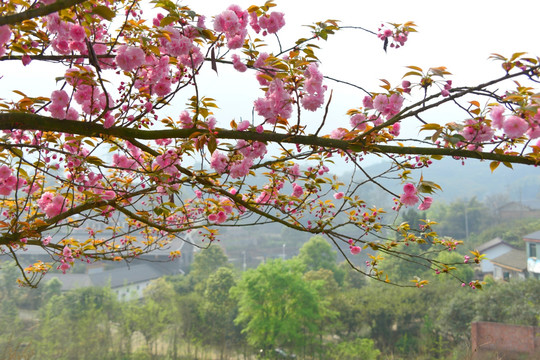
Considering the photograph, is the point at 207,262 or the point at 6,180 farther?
the point at 207,262

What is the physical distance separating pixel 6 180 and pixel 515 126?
223 cm

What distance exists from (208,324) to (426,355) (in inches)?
344

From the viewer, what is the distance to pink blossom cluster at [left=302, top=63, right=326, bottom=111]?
1565 millimetres

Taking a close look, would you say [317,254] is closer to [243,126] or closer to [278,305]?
[278,305]

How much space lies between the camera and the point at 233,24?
1655mm

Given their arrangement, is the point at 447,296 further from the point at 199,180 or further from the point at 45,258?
the point at 45,258

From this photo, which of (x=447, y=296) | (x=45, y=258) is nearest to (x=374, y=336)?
(x=447, y=296)

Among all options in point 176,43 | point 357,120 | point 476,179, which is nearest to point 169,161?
point 176,43

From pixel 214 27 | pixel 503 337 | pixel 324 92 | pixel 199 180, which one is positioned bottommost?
pixel 503 337

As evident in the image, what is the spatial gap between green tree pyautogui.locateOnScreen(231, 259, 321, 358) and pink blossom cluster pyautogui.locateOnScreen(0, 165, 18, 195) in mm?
14567

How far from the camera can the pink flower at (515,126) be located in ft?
4.36

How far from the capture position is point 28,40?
1.93 m

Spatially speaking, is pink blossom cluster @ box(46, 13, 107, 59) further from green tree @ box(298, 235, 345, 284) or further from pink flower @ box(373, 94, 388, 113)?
green tree @ box(298, 235, 345, 284)

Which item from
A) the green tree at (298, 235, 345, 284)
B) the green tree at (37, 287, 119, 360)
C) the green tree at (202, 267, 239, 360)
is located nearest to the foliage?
the green tree at (202, 267, 239, 360)
